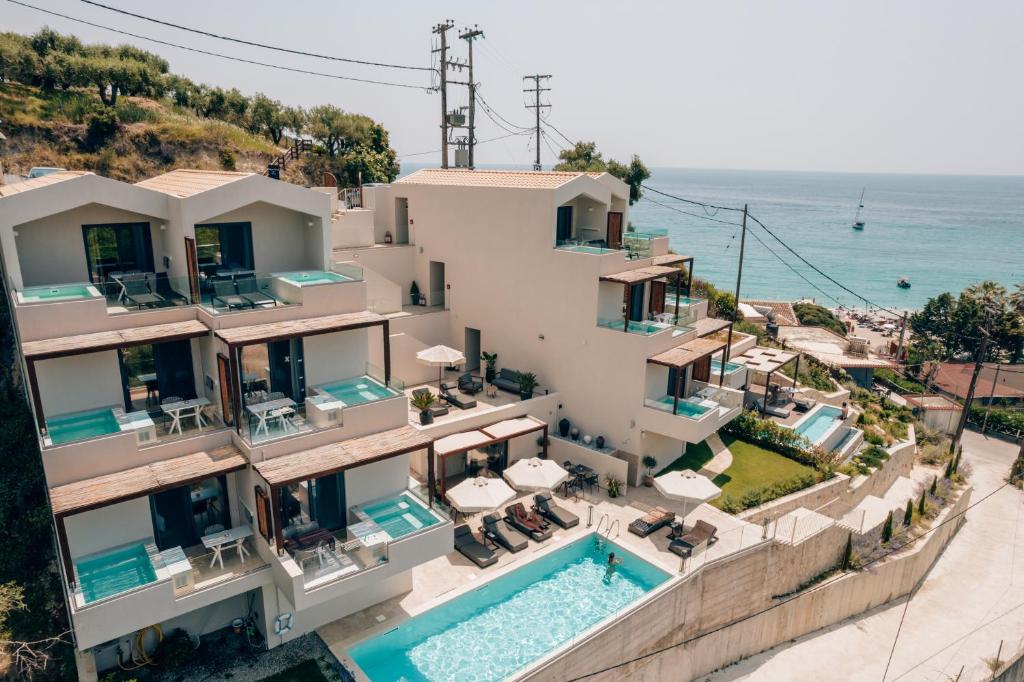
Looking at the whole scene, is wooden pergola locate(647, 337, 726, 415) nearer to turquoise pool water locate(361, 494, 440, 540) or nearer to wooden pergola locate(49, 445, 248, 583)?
turquoise pool water locate(361, 494, 440, 540)

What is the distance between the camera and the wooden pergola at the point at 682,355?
23750 millimetres

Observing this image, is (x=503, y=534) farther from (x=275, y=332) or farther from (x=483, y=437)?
(x=275, y=332)

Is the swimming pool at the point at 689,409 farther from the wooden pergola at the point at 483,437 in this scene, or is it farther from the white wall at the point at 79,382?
the white wall at the point at 79,382

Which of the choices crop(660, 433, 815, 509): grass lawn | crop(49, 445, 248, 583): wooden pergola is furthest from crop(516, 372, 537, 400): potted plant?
crop(49, 445, 248, 583): wooden pergola

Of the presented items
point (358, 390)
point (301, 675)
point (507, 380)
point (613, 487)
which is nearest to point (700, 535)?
point (613, 487)

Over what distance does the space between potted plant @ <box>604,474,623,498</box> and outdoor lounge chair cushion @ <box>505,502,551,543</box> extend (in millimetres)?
3899

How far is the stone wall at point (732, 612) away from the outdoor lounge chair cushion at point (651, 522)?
2237 mm

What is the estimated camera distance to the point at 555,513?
2184 centimetres

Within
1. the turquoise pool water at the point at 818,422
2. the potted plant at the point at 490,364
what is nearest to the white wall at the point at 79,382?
the potted plant at the point at 490,364

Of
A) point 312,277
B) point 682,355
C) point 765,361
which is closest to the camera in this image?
point 312,277

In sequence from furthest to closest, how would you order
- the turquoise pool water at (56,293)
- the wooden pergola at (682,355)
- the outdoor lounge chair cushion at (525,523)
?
the wooden pergola at (682,355), the outdoor lounge chair cushion at (525,523), the turquoise pool water at (56,293)

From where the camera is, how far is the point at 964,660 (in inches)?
934

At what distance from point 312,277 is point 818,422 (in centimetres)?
2751

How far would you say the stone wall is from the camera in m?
17.4
